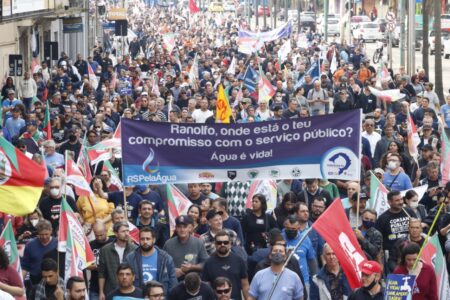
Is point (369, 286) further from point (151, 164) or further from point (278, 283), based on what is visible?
point (151, 164)

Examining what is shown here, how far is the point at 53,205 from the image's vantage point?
1423 centimetres

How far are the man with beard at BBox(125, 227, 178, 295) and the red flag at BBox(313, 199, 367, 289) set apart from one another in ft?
4.05

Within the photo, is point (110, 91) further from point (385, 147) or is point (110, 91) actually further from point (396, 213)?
point (396, 213)

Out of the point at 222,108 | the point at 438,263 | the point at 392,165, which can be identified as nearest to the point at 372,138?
the point at 392,165

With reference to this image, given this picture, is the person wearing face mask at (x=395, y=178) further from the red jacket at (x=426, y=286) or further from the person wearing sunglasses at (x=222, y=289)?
the person wearing sunglasses at (x=222, y=289)

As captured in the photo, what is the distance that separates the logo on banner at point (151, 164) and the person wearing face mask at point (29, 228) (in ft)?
3.59

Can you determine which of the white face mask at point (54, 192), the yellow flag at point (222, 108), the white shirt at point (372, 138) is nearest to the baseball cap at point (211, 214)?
the white face mask at point (54, 192)

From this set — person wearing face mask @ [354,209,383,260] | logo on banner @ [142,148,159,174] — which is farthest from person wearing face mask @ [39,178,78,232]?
person wearing face mask @ [354,209,383,260]

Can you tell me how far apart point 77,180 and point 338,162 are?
2843 mm

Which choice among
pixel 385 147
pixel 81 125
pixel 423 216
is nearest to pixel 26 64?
pixel 81 125

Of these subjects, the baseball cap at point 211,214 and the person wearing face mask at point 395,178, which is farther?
the person wearing face mask at point 395,178

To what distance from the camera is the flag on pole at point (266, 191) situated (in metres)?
15.4

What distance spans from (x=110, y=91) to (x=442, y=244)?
17.1 metres

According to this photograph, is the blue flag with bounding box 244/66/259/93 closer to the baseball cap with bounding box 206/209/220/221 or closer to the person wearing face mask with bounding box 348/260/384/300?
the baseball cap with bounding box 206/209/220/221
